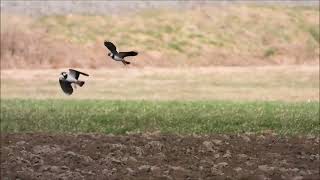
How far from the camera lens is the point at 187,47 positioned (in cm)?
4316

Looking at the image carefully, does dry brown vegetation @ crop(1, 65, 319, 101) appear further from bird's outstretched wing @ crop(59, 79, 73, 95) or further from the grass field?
bird's outstretched wing @ crop(59, 79, 73, 95)

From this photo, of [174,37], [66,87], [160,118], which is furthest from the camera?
[174,37]

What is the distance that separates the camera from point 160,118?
1839 cm

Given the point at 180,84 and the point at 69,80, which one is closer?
the point at 69,80

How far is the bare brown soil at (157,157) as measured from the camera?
36.2 ft

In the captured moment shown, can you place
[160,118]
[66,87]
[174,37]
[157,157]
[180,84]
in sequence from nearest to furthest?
[66,87] < [157,157] < [160,118] < [180,84] < [174,37]

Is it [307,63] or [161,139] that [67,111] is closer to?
[161,139]

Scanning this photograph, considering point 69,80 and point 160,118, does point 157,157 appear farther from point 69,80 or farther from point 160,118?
point 69,80

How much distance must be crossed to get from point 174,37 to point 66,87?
1577 inches

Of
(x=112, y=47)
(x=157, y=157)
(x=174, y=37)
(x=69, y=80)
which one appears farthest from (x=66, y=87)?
(x=174, y=37)

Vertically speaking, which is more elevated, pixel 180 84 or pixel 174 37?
pixel 174 37

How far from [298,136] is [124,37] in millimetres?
27559

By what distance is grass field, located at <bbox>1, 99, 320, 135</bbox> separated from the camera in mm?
16516

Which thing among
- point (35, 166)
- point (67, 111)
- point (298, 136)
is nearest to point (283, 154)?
point (298, 136)
